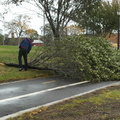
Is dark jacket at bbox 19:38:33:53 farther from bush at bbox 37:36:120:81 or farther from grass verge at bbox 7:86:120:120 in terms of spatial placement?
grass verge at bbox 7:86:120:120

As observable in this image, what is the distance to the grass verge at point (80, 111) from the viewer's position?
4508mm

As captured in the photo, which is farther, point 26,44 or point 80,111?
point 26,44

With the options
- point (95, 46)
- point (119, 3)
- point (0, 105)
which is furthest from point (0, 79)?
point (119, 3)

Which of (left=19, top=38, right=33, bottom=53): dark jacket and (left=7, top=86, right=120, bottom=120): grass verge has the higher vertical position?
(left=19, top=38, right=33, bottom=53): dark jacket

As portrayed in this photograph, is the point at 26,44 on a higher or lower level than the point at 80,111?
higher

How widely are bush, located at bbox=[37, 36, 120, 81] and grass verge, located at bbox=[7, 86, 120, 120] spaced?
410 cm

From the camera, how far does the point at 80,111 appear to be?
16.3ft

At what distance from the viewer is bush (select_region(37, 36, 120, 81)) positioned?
1022 centimetres

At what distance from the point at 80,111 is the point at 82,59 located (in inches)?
214

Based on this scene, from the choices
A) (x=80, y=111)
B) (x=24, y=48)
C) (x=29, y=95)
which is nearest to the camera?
(x=80, y=111)

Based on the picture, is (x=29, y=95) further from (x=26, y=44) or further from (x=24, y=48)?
(x=26, y=44)

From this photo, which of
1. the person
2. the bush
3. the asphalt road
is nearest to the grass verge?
the asphalt road

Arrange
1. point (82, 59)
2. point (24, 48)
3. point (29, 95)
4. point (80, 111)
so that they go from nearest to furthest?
point (80, 111), point (29, 95), point (82, 59), point (24, 48)

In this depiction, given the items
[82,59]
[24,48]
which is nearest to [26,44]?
[24,48]
